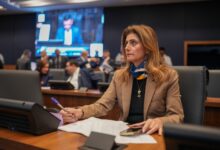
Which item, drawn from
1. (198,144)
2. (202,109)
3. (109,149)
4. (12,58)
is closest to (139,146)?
(109,149)

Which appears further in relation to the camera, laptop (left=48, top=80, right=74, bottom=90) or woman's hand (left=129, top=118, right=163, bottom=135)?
laptop (left=48, top=80, right=74, bottom=90)

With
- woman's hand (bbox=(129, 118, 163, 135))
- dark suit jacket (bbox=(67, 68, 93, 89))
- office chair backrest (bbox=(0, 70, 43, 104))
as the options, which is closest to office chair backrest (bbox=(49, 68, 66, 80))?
dark suit jacket (bbox=(67, 68, 93, 89))

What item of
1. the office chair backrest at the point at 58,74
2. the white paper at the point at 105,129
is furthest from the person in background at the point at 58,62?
the white paper at the point at 105,129

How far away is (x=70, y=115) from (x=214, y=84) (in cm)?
171

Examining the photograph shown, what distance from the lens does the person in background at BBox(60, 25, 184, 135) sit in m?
1.58

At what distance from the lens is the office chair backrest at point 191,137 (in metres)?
0.64

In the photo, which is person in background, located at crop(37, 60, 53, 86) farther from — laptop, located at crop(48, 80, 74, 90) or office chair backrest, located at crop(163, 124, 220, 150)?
office chair backrest, located at crop(163, 124, 220, 150)

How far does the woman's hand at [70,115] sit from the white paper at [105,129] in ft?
0.18

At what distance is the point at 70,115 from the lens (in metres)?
1.48

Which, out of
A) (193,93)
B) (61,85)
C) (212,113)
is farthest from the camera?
(61,85)

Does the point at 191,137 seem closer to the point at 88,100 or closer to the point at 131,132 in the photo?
the point at 131,132

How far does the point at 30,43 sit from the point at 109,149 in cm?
1004

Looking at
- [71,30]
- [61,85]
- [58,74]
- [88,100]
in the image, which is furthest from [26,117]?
[71,30]

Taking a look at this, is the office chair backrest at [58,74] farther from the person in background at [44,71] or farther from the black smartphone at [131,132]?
the black smartphone at [131,132]
